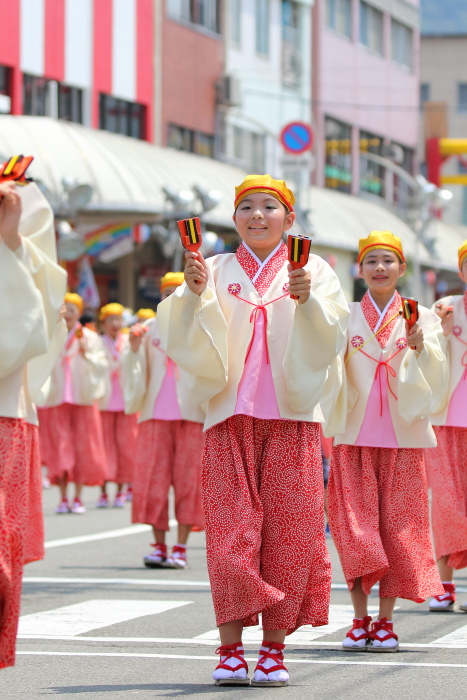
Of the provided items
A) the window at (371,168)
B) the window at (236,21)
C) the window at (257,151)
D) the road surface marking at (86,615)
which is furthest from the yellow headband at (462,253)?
the window at (371,168)

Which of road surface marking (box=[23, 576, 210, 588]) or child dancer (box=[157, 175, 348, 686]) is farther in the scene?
road surface marking (box=[23, 576, 210, 588])

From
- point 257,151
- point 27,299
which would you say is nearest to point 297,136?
point 257,151

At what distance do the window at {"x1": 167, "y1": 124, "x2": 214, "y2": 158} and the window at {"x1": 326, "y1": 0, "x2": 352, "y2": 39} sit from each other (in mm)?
8868

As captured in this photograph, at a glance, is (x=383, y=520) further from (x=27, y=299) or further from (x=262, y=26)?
(x=262, y=26)

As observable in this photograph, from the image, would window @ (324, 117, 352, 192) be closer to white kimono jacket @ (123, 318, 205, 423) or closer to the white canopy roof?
the white canopy roof

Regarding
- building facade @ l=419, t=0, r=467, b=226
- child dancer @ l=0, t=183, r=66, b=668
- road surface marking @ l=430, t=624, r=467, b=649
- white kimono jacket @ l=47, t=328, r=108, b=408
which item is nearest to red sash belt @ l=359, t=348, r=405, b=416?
road surface marking @ l=430, t=624, r=467, b=649

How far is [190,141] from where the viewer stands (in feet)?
107

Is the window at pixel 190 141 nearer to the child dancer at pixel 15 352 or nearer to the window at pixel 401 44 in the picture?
the window at pixel 401 44

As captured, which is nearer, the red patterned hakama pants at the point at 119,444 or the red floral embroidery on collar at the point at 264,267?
the red floral embroidery on collar at the point at 264,267

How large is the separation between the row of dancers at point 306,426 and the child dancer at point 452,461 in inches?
0.4

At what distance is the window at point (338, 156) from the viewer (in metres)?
40.9

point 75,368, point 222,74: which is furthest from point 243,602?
point 222,74

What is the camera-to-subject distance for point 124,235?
79.7ft

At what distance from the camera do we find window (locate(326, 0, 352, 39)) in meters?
40.9
